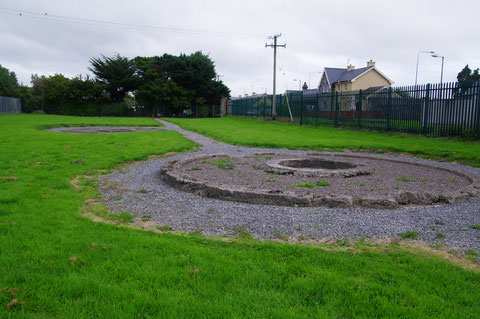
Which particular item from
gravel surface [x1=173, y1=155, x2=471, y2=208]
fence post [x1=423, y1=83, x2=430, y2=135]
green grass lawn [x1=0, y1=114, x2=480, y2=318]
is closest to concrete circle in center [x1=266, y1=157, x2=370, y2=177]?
gravel surface [x1=173, y1=155, x2=471, y2=208]

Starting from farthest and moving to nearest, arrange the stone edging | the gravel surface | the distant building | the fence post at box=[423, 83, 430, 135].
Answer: the distant building
the fence post at box=[423, 83, 430, 135]
the gravel surface
the stone edging

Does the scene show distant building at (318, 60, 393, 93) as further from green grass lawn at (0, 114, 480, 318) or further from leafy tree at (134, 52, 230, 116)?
green grass lawn at (0, 114, 480, 318)

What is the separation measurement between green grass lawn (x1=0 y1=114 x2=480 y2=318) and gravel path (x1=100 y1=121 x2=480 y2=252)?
507 mm

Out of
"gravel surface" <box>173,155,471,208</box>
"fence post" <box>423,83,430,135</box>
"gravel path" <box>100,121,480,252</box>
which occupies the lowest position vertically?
"gravel path" <box>100,121,480,252</box>

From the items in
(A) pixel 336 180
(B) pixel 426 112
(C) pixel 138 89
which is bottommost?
(A) pixel 336 180

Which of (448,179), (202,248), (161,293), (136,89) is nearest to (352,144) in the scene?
(448,179)

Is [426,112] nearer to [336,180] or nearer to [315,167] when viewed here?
[315,167]

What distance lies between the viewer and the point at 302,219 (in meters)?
4.71

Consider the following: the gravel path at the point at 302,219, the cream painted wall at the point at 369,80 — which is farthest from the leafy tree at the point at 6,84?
the gravel path at the point at 302,219

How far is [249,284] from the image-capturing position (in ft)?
9.33

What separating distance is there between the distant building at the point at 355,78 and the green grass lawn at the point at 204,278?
50271 millimetres

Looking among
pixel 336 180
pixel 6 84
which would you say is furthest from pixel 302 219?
pixel 6 84

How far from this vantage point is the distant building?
50281 millimetres

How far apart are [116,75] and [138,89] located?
390cm
